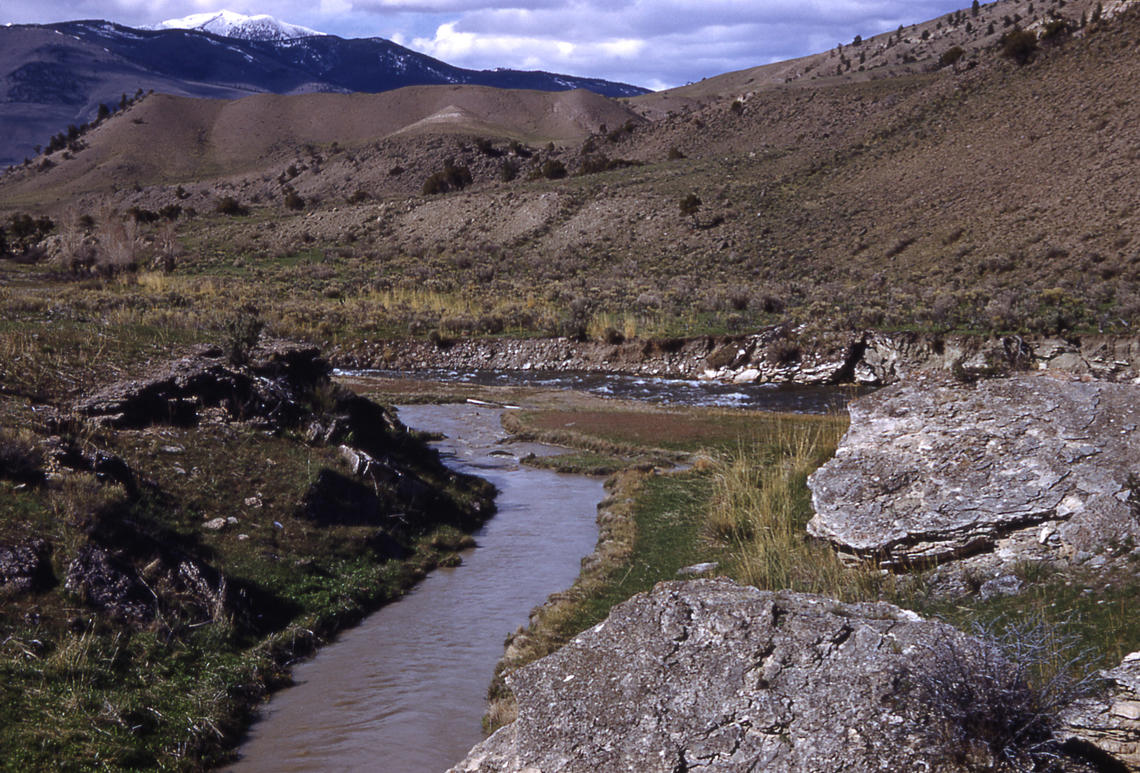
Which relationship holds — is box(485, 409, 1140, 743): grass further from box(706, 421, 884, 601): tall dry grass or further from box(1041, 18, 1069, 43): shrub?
box(1041, 18, 1069, 43): shrub

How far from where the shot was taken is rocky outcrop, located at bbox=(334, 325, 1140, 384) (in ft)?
96.1

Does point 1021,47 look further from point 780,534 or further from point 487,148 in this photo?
point 780,534

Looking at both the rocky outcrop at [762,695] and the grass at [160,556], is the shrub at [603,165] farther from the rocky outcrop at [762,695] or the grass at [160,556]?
the rocky outcrop at [762,695]

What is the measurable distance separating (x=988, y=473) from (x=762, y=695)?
5.22 m

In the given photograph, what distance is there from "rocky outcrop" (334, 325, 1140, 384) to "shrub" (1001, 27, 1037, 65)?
3819 cm

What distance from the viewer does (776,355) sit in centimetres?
3469

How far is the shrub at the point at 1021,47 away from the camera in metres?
60.2

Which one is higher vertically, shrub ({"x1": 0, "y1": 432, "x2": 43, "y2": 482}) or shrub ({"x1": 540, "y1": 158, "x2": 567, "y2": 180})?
shrub ({"x1": 540, "y1": 158, "x2": 567, "y2": 180})

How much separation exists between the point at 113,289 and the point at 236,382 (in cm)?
3412

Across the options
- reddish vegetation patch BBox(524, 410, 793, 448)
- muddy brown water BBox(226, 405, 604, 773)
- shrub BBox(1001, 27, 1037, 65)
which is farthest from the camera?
shrub BBox(1001, 27, 1037, 65)

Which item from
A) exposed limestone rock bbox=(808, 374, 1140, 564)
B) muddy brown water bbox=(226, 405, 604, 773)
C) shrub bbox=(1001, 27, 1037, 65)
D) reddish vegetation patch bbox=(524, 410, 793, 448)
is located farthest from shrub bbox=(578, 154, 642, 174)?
exposed limestone rock bbox=(808, 374, 1140, 564)

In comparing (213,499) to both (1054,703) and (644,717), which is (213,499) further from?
(1054,703)

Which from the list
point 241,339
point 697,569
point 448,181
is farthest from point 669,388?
point 448,181

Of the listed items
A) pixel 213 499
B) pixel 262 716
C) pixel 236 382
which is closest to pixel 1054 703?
pixel 262 716
